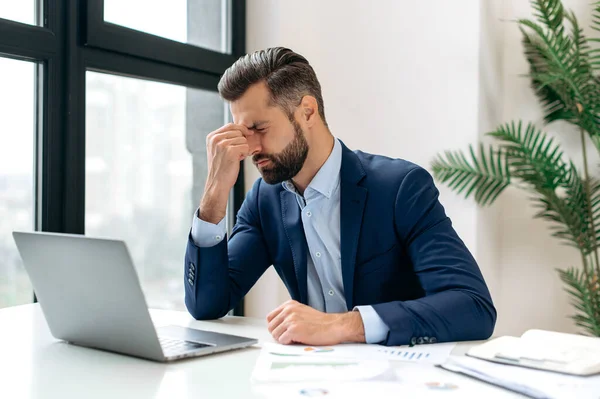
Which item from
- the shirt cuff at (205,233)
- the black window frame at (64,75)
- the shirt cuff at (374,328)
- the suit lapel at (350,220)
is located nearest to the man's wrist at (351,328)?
the shirt cuff at (374,328)

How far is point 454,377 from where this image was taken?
3.78 ft

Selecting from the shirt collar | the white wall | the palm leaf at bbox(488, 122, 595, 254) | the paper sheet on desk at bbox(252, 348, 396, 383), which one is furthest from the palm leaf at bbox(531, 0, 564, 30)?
the paper sheet on desk at bbox(252, 348, 396, 383)

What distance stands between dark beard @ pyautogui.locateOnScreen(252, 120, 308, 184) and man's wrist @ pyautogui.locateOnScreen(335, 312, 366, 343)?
0.58 metres

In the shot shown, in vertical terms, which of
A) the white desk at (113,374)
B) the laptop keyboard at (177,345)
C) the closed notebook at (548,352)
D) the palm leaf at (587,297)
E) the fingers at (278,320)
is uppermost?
the fingers at (278,320)

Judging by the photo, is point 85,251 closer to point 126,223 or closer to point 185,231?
point 126,223

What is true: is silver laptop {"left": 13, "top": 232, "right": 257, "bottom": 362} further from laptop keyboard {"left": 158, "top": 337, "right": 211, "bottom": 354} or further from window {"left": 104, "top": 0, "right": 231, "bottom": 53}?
window {"left": 104, "top": 0, "right": 231, "bottom": 53}

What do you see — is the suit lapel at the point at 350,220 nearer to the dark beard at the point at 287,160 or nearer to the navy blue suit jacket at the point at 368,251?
the navy blue suit jacket at the point at 368,251

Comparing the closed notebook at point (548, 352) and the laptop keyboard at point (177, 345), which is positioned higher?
the closed notebook at point (548, 352)

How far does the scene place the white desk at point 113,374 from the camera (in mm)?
1074

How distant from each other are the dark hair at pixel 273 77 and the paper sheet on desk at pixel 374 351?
0.77 metres

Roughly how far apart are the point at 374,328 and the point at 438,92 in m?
2.02

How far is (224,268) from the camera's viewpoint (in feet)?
6.00

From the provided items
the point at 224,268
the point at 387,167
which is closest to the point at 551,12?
the point at 387,167

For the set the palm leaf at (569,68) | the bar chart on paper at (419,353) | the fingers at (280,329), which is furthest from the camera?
the palm leaf at (569,68)
